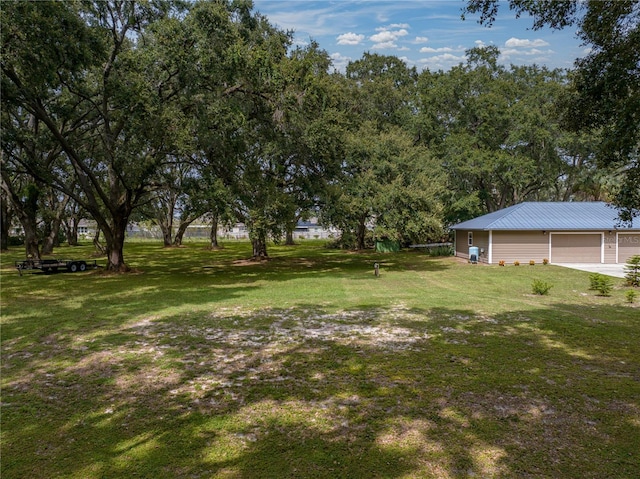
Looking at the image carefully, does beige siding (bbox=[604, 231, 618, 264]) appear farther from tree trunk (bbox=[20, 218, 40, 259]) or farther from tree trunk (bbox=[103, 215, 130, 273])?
tree trunk (bbox=[20, 218, 40, 259])

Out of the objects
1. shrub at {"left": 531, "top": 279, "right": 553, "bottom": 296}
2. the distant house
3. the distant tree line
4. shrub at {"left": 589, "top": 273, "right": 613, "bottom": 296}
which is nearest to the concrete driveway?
the distant house

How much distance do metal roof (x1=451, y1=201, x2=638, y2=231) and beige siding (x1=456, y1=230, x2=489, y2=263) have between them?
0.77 meters

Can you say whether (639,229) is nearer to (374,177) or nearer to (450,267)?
(450,267)

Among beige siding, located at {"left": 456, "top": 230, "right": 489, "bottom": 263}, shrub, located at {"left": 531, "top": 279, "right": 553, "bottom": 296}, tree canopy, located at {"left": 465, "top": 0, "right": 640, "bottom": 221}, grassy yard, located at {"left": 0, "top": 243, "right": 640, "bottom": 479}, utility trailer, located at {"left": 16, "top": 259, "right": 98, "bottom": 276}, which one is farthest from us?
beige siding, located at {"left": 456, "top": 230, "right": 489, "bottom": 263}

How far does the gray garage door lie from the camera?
26.0 m

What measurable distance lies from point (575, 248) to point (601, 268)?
128 inches

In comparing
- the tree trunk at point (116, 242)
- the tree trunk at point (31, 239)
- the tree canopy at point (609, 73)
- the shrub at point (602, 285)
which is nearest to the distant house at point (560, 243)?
the shrub at point (602, 285)

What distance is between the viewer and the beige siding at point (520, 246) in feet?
85.0

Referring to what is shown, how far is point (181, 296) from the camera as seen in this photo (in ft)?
45.6

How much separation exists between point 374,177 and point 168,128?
1510 centimetres

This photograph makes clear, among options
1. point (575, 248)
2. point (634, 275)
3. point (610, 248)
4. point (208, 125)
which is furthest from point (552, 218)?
point (208, 125)

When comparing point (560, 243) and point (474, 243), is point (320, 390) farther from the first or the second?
point (560, 243)

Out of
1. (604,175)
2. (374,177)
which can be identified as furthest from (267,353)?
(604,175)

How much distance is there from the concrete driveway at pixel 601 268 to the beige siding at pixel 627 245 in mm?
1758
